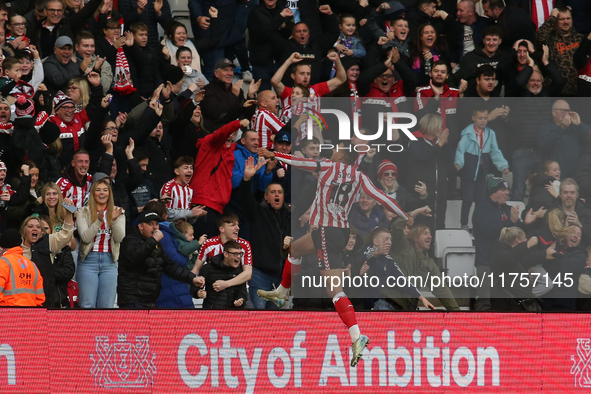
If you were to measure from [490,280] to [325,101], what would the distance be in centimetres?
270

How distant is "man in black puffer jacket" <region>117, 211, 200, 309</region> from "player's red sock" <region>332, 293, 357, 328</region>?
189 centimetres

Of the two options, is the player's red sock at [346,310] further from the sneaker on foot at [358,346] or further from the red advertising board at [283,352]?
the red advertising board at [283,352]

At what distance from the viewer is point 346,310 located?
391 inches

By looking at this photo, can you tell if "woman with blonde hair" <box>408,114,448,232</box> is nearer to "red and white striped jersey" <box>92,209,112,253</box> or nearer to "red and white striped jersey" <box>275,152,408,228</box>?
"red and white striped jersey" <box>275,152,408,228</box>

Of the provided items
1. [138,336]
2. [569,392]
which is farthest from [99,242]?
[569,392]

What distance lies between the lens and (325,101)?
10.9 m

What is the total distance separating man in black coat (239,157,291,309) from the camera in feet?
39.3

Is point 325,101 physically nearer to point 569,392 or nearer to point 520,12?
point 569,392

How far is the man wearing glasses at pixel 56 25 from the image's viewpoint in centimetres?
1436

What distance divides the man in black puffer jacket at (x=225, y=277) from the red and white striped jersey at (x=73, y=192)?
228 centimetres

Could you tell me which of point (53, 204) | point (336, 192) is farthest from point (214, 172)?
point (336, 192)

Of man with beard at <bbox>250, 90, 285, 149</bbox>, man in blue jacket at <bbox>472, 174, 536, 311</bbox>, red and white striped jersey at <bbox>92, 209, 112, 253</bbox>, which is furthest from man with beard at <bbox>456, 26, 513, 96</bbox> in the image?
red and white striped jersey at <bbox>92, 209, 112, 253</bbox>

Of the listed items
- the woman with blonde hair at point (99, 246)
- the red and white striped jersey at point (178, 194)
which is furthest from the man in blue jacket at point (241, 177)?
the woman with blonde hair at point (99, 246)

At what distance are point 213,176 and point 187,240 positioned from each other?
A: 1.36 metres
